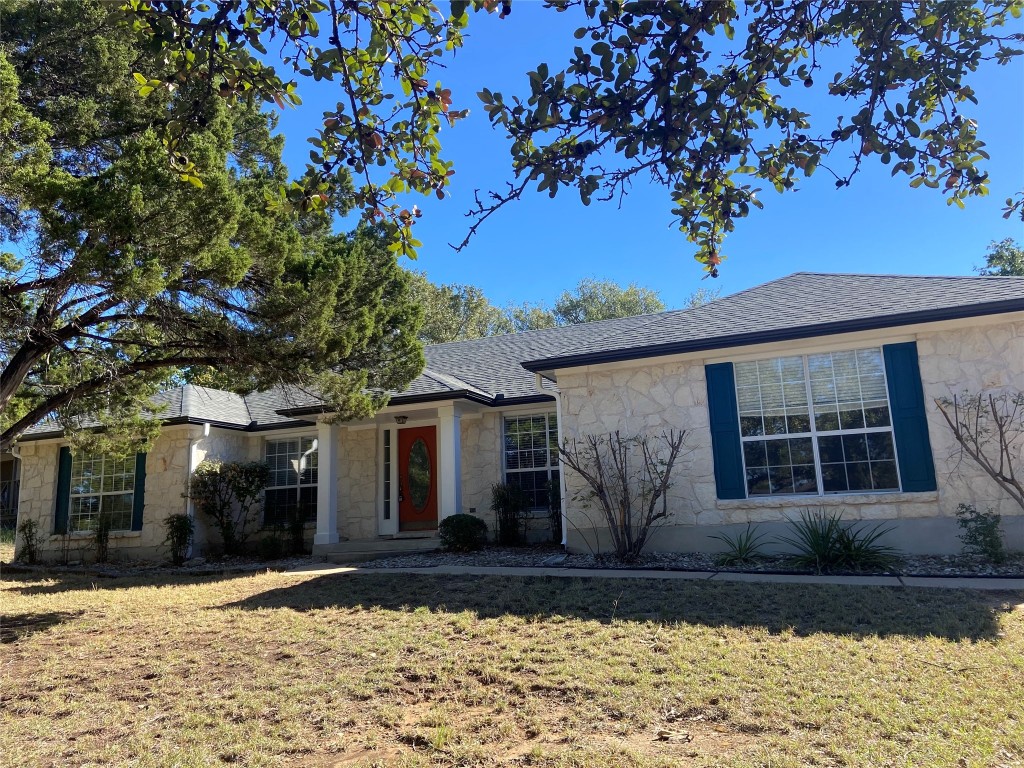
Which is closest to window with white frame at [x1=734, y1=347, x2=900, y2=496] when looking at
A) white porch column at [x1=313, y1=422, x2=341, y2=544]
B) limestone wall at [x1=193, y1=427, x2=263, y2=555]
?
white porch column at [x1=313, y1=422, x2=341, y2=544]

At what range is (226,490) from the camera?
43.2 ft

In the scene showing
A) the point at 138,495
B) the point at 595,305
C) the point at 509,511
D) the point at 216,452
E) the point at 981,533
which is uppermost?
the point at 595,305

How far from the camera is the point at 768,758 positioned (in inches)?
130

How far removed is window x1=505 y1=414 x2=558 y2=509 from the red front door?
162 cm

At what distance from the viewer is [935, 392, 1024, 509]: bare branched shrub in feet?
26.6

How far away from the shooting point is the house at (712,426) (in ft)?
28.2

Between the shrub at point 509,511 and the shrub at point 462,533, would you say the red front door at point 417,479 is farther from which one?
the shrub at point 462,533

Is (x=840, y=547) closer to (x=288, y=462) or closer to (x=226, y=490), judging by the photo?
(x=288, y=462)

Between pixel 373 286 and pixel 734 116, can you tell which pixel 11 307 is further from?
pixel 734 116

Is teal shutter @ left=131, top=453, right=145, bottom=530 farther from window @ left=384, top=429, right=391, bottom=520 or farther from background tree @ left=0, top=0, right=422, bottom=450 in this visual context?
window @ left=384, top=429, right=391, bottom=520

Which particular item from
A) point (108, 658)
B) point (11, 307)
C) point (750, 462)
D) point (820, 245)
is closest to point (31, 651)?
point (108, 658)

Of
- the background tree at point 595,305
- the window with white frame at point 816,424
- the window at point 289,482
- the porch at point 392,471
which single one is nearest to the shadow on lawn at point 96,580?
the porch at point 392,471

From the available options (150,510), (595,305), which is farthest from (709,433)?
(595,305)

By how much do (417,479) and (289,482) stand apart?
9.42ft
